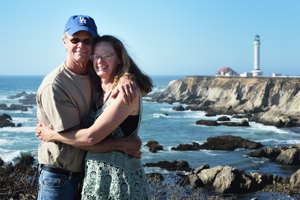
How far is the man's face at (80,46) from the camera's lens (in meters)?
2.74

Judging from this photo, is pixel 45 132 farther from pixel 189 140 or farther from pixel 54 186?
pixel 189 140

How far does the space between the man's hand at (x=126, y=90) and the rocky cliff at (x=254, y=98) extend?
1185 inches

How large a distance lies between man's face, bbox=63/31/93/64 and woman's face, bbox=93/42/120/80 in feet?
0.30

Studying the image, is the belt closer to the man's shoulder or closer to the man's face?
the man's shoulder

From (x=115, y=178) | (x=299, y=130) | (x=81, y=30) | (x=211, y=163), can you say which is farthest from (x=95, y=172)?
(x=299, y=130)

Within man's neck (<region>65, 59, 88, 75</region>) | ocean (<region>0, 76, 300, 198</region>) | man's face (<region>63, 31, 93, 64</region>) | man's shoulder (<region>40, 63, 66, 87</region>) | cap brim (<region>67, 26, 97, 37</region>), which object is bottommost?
ocean (<region>0, 76, 300, 198</region>)

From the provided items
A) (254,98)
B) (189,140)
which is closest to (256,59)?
(254,98)

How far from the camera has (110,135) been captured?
2.57m

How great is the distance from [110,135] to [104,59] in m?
0.62

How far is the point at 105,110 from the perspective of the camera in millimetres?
2455

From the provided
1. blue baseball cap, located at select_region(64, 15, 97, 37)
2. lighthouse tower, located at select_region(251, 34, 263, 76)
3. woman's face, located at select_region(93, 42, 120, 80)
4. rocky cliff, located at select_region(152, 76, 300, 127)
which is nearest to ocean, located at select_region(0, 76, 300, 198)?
rocky cliff, located at select_region(152, 76, 300, 127)

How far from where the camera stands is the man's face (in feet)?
8.98

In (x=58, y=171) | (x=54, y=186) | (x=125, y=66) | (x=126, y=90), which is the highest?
(x=125, y=66)

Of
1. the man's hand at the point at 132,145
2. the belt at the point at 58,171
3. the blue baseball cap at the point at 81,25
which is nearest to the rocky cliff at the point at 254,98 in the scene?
the man's hand at the point at 132,145
